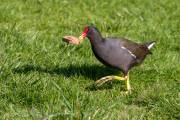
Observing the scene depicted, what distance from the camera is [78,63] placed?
25.7 feet

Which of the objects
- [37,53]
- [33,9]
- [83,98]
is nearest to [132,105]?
[83,98]

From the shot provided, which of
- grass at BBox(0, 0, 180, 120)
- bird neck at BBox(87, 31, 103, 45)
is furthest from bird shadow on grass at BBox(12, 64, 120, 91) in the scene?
bird neck at BBox(87, 31, 103, 45)

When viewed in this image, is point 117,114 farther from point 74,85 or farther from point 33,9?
point 33,9

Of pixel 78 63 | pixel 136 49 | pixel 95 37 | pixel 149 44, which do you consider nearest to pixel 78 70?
pixel 78 63

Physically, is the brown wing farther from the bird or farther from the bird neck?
the bird neck

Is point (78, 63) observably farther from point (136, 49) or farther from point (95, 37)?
point (136, 49)

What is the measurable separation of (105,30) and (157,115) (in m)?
4.02

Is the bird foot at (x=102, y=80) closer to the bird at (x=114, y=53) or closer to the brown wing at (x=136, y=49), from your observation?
the bird at (x=114, y=53)

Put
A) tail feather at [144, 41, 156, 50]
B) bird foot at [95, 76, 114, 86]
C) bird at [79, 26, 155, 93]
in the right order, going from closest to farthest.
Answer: bird foot at [95, 76, 114, 86] → bird at [79, 26, 155, 93] → tail feather at [144, 41, 156, 50]

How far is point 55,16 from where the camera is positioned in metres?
10.4

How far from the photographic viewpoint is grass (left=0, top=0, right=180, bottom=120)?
6071 mm

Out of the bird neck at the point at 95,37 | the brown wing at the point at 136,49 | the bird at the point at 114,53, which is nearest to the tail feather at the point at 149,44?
the brown wing at the point at 136,49

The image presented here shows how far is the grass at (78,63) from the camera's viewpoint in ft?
19.9

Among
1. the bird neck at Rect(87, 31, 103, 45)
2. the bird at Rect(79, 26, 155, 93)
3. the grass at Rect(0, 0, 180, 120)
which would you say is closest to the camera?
the grass at Rect(0, 0, 180, 120)
